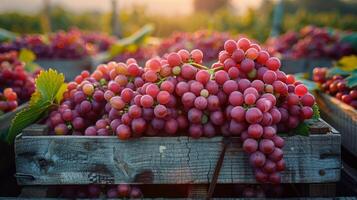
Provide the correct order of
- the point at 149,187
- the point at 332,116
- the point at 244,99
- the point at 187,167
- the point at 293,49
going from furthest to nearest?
1. the point at 293,49
2. the point at 332,116
3. the point at 149,187
4. the point at 187,167
5. the point at 244,99

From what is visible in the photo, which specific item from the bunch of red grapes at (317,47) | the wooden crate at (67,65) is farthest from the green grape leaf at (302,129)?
the wooden crate at (67,65)

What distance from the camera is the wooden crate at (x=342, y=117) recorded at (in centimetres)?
195

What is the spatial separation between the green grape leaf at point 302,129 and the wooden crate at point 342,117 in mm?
384

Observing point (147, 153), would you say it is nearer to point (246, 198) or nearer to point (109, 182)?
point (109, 182)

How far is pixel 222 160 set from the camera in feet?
5.29

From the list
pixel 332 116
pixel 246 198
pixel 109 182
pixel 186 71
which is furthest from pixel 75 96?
pixel 332 116

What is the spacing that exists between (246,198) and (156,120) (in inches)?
18.7

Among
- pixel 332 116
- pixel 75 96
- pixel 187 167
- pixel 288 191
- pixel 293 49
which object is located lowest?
pixel 288 191

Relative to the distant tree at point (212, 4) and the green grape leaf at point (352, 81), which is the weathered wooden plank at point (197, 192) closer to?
the green grape leaf at point (352, 81)

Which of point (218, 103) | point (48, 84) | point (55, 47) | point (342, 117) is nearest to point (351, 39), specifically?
point (342, 117)

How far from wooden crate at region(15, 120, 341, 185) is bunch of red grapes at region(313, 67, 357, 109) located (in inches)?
21.3

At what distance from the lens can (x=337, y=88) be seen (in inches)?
92.1

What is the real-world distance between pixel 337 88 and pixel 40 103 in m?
1.58

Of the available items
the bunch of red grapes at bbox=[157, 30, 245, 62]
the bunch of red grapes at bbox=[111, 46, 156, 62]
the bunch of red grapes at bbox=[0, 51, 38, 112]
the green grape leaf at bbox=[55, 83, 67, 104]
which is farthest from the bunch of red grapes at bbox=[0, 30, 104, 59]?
the green grape leaf at bbox=[55, 83, 67, 104]
